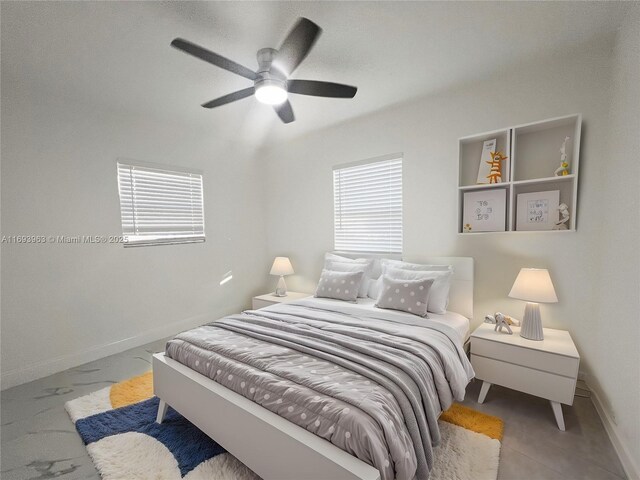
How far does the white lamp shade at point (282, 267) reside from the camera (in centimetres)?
383

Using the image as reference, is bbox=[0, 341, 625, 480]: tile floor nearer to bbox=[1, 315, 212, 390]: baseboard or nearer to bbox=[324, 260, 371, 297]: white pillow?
bbox=[1, 315, 212, 390]: baseboard

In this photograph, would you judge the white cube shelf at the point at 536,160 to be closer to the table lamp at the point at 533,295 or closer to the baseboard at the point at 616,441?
the table lamp at the point at 533,295

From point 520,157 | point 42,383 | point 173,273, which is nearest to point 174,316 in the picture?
point 173,273

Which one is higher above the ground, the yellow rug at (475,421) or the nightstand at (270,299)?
the nightstand at (270,299)

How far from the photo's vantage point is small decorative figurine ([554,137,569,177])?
7.05ft

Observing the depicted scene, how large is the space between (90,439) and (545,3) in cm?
382

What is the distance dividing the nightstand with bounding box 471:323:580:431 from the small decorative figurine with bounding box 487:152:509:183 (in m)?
1.24

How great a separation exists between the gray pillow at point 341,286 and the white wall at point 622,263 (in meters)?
1.81

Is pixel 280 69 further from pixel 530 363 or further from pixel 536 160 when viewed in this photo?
pixel 530 363

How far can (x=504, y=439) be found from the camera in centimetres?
172

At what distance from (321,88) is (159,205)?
2439 millimetres

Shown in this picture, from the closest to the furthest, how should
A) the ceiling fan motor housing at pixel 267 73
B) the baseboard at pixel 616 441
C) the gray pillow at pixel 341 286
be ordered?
1. the baseboard at pixel 616 441
2. the ceiling fan motor housing at pixel 267 73
3. the gray pillow at pixel 341 286

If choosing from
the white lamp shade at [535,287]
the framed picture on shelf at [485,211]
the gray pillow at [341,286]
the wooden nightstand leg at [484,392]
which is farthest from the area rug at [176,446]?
the framed picture on shelf at [485,211]

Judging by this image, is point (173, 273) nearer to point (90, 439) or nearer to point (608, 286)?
point (90, 439)
